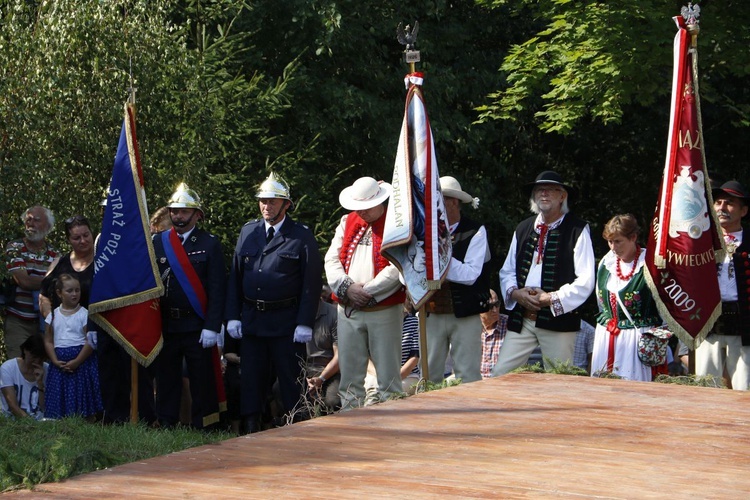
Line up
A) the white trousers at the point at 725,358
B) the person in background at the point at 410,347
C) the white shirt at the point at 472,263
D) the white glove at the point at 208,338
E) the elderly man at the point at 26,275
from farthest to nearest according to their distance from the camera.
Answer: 1. the elderly man at the point at 26,275
2. the person in background at the point at 410,347
3. the white glove at the point at 208,338
4. the white shirt at the point at 472,263
5. the white trousers at the point at 725,358

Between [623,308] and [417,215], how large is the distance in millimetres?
1489

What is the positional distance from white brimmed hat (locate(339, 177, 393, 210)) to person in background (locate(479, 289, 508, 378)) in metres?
1.48

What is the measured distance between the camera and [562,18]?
46.0 ft

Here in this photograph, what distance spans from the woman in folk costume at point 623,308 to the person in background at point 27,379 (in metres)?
4.23

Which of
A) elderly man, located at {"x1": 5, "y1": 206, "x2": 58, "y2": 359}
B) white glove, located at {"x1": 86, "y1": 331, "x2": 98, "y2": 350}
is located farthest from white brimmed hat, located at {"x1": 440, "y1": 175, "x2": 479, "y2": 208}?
elderly man, located at {"x1": 5, "y1": 206, "x2": 58, "y2": 359}

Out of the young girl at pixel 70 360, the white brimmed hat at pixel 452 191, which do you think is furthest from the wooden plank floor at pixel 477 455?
the young girl at pixel 70 360

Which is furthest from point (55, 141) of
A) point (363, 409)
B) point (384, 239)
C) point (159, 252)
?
point (363, 409)

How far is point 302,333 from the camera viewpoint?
857 cm

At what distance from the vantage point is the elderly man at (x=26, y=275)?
9.80 meters

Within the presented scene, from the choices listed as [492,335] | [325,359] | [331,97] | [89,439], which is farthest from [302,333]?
[331,97]

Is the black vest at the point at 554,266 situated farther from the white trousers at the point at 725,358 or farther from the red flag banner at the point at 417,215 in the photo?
the white trousers at the point at 725,358

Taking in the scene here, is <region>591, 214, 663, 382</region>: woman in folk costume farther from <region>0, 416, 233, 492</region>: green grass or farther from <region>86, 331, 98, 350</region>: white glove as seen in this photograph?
<region>86, 331, 98, 350</region>: white glove

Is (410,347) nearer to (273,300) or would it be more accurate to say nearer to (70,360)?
(273,300)

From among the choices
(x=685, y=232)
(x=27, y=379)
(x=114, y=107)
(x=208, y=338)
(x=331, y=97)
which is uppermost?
(x=331, y=97)
